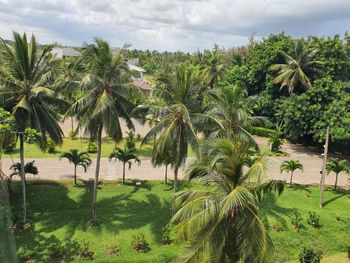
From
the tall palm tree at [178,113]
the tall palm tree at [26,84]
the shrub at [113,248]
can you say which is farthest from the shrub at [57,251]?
the tall palm tree at [178,113]

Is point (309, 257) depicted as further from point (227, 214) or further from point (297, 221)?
point (227, 214)

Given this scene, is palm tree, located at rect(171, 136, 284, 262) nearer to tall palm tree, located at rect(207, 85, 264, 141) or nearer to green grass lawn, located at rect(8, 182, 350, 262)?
green grass lawn, located at rect(8, 182, 350, 262)

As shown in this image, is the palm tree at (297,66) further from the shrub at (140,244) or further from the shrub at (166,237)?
the shrub at (140,244)

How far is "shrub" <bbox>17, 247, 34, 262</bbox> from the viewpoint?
18.0 m

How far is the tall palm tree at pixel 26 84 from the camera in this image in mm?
19391

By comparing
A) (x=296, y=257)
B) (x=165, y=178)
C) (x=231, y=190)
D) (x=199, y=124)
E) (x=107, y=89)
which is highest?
(x=107, y=89)

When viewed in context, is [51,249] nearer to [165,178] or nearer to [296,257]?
[165,178]

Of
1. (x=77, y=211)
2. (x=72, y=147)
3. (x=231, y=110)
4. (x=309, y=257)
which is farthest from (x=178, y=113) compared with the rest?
(x=72, y=147)

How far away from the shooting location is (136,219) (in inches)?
859

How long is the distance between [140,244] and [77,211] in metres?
5.21

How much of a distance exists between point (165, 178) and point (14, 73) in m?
12.5

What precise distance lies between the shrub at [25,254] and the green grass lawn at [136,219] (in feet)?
0.88

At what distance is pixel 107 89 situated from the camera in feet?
65.1

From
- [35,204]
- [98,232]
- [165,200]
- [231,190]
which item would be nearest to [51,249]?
[98,232]
